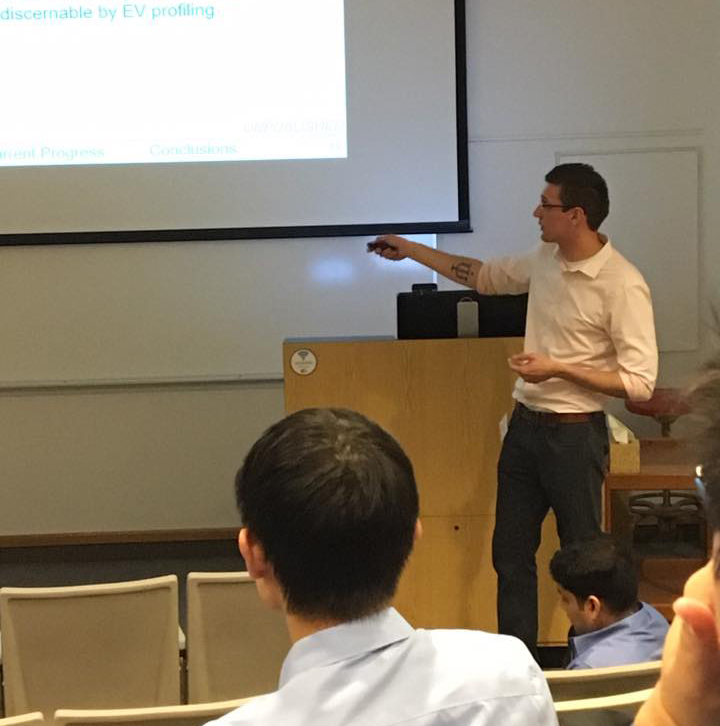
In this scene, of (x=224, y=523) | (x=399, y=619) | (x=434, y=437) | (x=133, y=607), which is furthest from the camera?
(x=224, y=523)

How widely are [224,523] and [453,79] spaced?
8.44ft

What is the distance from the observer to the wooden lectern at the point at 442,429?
3572 millimetres

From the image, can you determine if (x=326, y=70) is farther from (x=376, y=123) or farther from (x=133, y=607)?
(x=133, y=607)

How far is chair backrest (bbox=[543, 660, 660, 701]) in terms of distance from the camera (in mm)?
1774

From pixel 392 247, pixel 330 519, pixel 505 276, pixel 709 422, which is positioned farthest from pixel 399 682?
pixel 392 247

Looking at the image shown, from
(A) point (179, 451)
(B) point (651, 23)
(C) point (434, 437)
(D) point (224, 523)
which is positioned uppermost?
(B) point (651, 23)

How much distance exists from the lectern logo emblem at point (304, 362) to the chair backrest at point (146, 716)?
1.97 meters

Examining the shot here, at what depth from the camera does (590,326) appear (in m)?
3.26

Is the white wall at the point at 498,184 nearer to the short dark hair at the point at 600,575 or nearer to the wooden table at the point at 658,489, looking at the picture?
the wooden table at the point at 658,489

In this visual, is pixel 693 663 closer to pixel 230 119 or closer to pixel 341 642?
pixel 341 642

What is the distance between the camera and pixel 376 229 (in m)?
5.04

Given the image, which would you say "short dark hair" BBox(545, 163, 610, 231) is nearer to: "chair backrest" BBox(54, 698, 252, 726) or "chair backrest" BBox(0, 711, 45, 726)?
"chair backrest" BBox(54, 698, 252, 726)

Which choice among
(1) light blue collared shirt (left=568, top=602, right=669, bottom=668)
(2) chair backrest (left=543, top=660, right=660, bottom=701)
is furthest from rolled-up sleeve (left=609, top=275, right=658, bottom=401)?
(2) chair backrest (left=543, top=660, right=660, bottom=701)

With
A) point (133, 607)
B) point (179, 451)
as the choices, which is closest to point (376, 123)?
point (179, 451)
